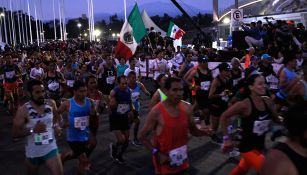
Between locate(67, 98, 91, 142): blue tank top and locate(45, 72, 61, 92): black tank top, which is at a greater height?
locate(45, 72, 61, 92): black tank top

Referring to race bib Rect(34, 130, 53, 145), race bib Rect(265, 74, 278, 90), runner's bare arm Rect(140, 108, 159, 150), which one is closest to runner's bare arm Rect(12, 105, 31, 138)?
race bib Rect(34, 130, 53, 145)

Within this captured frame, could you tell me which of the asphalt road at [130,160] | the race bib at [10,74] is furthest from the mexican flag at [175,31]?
the asphalt road at [130,160]

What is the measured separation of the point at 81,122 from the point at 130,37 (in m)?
7.84

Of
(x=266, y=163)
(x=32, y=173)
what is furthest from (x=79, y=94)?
(x=266, y=163)

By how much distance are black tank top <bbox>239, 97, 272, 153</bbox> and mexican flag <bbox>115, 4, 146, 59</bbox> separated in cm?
873

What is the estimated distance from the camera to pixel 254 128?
532 centimetres

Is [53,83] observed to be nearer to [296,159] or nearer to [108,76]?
[108,76]

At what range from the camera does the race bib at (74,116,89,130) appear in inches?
257

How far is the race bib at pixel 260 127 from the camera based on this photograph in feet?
17.4

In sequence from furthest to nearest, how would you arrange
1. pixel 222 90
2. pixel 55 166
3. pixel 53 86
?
1. pixel 53 86
2. pixel 222 90
3. pixel 55 166

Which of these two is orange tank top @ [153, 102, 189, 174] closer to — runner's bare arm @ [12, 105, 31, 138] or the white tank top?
the white tank top

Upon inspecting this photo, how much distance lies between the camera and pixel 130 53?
13789 millimetres

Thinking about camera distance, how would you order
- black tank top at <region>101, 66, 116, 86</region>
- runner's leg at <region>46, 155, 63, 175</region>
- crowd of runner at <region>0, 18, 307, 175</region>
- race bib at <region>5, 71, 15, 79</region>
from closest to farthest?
crowd of runner at <region>0, 18, 307, 175</region> → runner's leg at <region>46, 155, 63, 175</region> → black tank top at <region>101, 66, 116, 86</region> → race bib at <region>5, 71, 15, 79</region>

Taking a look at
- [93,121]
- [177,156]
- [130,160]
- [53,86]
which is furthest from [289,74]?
[53,86]
